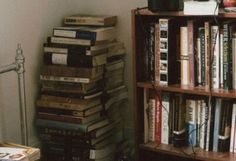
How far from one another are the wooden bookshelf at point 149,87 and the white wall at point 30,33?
11.9 inches

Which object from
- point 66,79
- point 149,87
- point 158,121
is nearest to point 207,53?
point 149,87

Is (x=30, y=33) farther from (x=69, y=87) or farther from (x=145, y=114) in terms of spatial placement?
(x=145, y=114)

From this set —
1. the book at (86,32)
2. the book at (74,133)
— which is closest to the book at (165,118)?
the book at (74,133)

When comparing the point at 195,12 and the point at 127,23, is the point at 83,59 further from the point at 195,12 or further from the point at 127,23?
the point at 195,12

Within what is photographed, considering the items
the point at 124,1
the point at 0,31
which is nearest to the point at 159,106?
the point at 124,1

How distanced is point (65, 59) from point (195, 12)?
0.73m

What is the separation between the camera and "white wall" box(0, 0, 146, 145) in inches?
86.5

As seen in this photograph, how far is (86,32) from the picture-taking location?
224 cm

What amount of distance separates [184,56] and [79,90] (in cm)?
56

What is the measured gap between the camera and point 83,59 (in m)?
2.23

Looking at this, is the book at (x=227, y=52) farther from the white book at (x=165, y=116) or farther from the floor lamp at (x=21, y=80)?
the floor lamp at (x=21, y=80)

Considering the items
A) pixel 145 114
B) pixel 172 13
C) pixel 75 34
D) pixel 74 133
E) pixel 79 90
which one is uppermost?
pixel 172 13

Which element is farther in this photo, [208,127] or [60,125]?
[60,125]

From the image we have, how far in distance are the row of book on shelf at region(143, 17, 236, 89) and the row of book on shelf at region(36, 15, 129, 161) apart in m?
0.28
